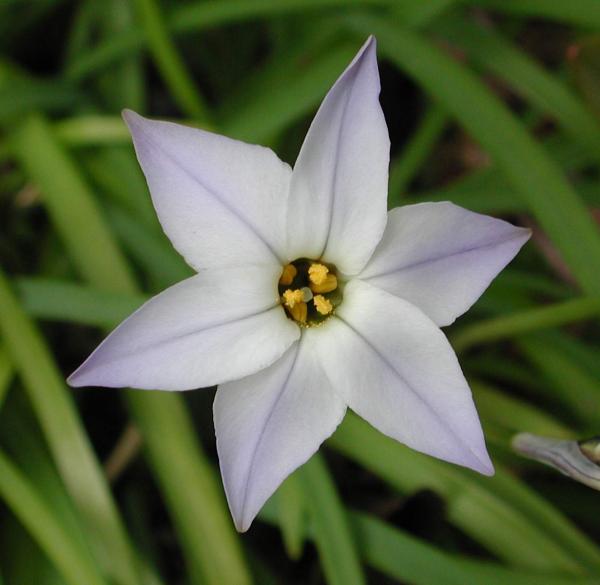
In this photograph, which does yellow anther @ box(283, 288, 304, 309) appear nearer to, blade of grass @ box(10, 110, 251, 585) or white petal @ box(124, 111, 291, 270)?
white petal @ box(124, 111, 291, 270)

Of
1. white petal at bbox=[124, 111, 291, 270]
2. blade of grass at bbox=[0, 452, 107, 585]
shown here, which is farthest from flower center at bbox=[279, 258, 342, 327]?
blade of grass at bbox=[0, 452, 107, 585]

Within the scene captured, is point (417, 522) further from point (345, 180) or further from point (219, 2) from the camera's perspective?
point (219, 2)

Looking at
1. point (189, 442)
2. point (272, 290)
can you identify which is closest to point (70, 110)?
point (189, 442)

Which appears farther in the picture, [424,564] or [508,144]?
[508,144]

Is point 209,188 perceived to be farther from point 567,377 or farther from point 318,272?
point 567,377

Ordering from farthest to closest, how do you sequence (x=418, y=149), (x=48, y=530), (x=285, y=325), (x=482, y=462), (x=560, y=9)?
(x=418, y=149) < (x=560, y=9) < (x=48, y=530) < (x=285, y=325) < (x=482, y=462)

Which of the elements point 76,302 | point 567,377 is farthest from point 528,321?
point 76,302
